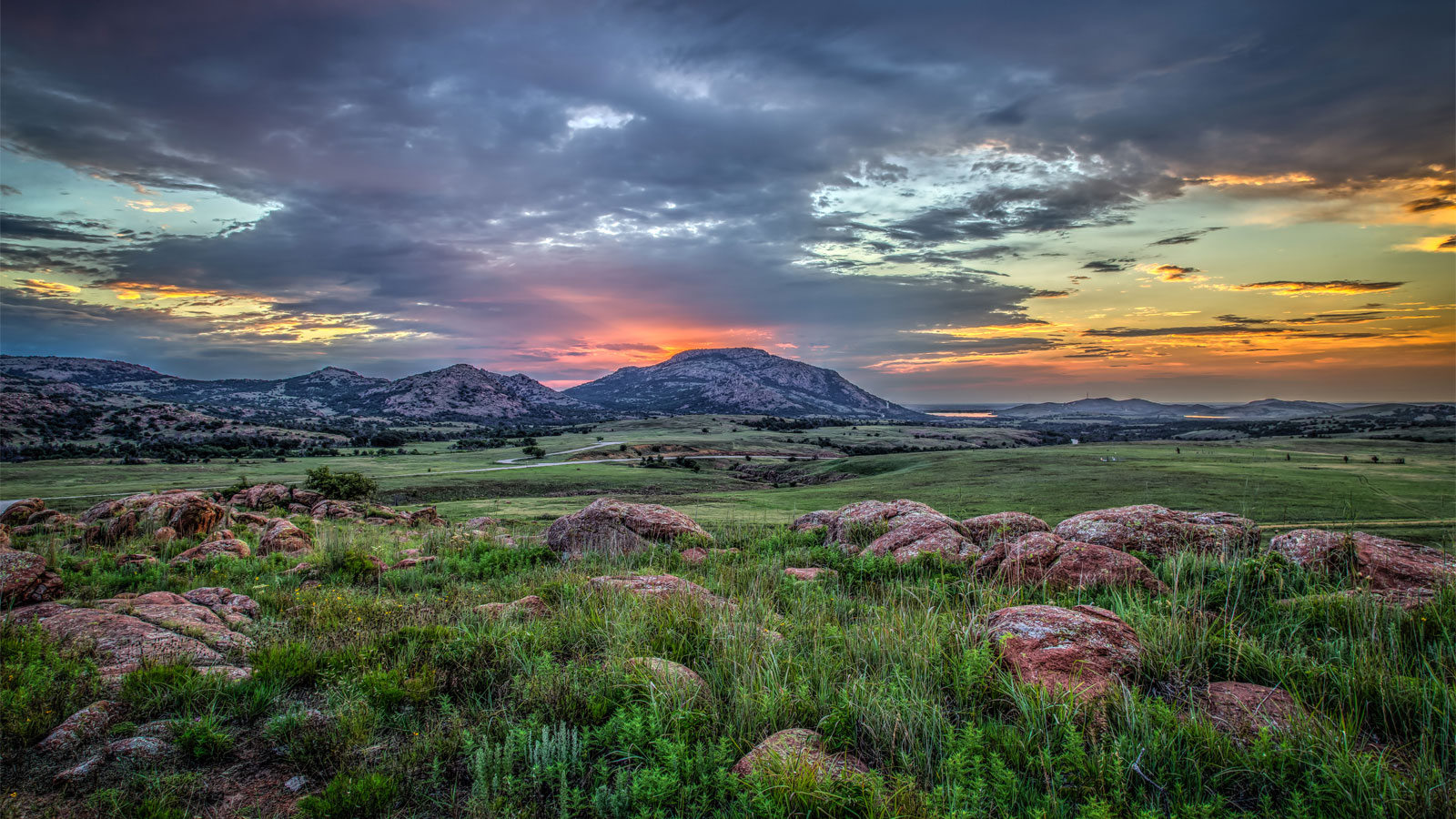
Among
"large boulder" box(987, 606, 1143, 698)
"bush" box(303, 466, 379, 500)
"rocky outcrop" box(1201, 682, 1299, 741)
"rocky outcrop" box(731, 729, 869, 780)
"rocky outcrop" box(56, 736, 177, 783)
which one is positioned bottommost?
"bush" box(303, 466, 379, 500)

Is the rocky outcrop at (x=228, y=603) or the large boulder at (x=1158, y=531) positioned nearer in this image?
the rocky outcrop at (x=228, y=603)

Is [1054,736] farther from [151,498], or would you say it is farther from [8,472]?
[8,472]

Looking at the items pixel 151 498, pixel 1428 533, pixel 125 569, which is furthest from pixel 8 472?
pixel 1428 533

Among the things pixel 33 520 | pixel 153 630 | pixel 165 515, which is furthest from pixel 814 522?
pixel 33 520

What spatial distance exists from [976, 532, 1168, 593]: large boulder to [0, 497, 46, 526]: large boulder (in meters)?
25.9

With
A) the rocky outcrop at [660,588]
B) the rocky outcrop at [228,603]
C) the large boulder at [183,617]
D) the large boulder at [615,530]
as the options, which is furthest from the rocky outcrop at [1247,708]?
the rocky outcrop at [228,603]

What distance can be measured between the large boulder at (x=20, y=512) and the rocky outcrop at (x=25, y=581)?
13435 mm

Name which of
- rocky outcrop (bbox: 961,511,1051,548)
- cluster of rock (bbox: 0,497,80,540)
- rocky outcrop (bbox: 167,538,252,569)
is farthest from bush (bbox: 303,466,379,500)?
rocky outcrop (bbox: 961,511,1051,548)

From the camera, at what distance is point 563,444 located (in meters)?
114

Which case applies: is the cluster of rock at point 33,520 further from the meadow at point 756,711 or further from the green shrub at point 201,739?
the green shrub at point 201,739

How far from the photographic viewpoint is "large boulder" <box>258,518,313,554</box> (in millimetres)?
13234

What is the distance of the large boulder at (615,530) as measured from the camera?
12727 mm

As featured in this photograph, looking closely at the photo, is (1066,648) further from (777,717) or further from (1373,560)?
(1373,560)

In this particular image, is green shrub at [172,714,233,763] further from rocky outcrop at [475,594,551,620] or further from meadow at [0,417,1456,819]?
rocky outcrop at [475,594,551,620]
